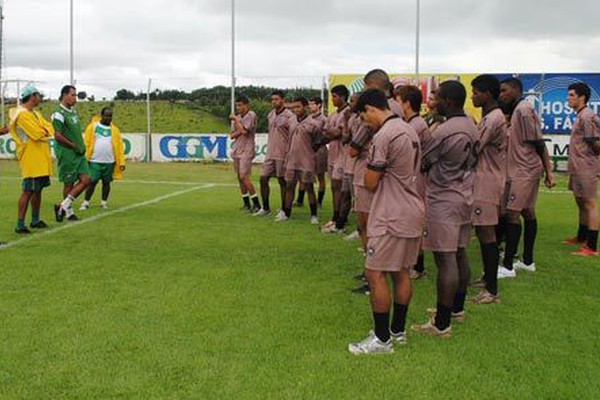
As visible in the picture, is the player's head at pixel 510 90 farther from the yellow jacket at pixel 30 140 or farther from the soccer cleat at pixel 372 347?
the yellow jacket at pixel 30 140

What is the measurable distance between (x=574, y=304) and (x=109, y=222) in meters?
7.01

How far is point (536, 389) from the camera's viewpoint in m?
4.23

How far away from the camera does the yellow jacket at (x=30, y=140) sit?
9148 mm

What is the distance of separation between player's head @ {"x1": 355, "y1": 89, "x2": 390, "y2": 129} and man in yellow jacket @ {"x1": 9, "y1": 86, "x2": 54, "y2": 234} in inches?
228

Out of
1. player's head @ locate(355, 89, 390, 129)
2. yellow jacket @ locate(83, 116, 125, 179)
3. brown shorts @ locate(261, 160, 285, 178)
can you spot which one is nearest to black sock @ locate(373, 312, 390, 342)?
player's head @ locate(355, 89, 390, 129)

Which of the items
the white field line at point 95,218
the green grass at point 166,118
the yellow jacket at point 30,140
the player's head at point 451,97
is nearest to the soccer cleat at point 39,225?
the white field line at point 95,218

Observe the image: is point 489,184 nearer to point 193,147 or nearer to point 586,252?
point 586,252

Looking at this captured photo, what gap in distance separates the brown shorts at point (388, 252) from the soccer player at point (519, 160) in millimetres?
2883

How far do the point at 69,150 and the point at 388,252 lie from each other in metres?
7.28

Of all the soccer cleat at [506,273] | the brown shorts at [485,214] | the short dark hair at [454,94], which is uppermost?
the short dark hair at [454,94]

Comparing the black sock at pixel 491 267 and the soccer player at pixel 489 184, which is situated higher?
the soccer player at pixel 489 184

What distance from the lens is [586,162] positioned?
8.73 m

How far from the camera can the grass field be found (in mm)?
4273

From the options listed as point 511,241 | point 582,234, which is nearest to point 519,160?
point 511,241
